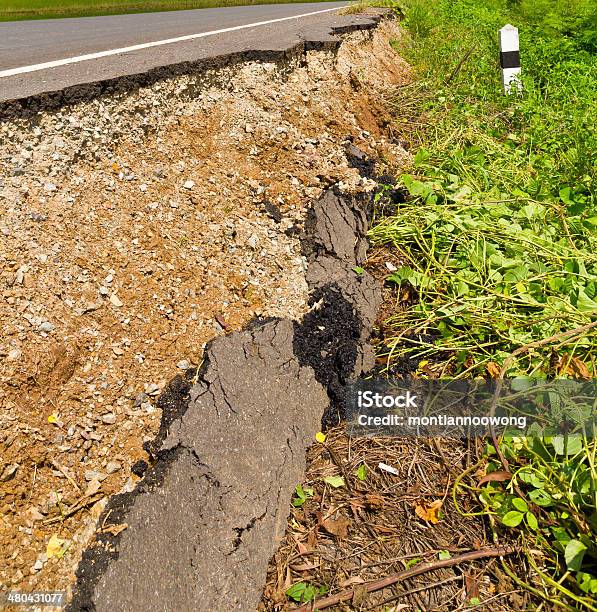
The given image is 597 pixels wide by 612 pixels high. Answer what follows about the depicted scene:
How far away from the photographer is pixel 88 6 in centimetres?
1278

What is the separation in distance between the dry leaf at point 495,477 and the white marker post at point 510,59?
3.85 m

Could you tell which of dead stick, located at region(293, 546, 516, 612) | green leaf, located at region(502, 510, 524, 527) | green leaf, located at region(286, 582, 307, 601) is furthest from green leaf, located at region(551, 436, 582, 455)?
green leaf, located at region(286, 582, 307, 601)

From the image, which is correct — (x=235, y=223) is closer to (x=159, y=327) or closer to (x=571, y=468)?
(x=159, y=327)

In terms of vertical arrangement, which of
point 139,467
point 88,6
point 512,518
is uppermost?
point 88,6

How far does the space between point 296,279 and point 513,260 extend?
1200mm

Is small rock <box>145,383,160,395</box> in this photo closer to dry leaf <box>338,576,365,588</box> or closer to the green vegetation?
dry leaf <box>338,576,365,588</box>

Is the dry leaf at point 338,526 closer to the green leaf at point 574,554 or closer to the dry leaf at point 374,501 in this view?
the dry leaf at point 374,501

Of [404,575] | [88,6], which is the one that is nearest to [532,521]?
[404,575]

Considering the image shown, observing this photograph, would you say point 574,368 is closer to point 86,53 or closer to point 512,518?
point 512,518

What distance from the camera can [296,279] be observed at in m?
2.65

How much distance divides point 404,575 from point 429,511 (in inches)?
11.0

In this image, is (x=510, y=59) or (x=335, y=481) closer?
(x=335, y=481)

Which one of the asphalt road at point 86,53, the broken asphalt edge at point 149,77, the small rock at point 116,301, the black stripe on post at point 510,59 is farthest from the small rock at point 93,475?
the black stripe on post at point 510,59

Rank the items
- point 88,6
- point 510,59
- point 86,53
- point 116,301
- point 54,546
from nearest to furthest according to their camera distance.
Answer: point 54,546
point 116,301
point 86,53
point 510,59
point 88,6
